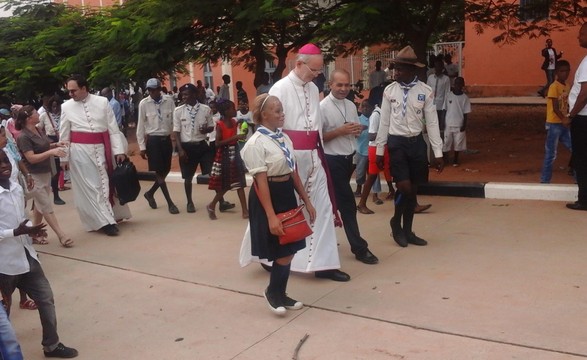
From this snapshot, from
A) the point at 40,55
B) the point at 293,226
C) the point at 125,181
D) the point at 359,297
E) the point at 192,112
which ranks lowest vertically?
the point at 359,297

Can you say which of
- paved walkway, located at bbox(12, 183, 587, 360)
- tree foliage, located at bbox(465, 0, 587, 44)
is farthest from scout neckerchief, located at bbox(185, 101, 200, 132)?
tree foliage, located at bbox(465, 0, 587, 44)

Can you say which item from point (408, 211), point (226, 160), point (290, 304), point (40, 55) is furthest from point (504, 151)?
point (40, 55)

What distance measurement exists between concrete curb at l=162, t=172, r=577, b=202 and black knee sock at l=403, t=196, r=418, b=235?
2.15 m

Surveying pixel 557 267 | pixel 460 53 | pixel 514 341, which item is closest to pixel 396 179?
pixel 557 267

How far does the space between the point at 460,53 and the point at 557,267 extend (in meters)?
15.5

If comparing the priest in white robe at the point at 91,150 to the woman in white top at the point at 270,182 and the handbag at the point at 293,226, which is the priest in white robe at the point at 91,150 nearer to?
the woman in white top at the point at 270,182

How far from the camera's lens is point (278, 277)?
16.0ft

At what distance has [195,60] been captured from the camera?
12.4 m

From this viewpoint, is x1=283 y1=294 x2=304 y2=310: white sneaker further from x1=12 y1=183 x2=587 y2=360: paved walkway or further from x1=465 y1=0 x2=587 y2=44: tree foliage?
x1=465 y1=0 x2=587 y2=44: tree foliage

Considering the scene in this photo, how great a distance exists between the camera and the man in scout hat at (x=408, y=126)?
20.2 feet

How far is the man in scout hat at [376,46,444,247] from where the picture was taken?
6.17 m

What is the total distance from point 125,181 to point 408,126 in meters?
3.52

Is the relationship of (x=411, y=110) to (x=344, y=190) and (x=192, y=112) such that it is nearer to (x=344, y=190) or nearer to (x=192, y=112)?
(x=344, y=190)

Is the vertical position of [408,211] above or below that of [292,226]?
below
